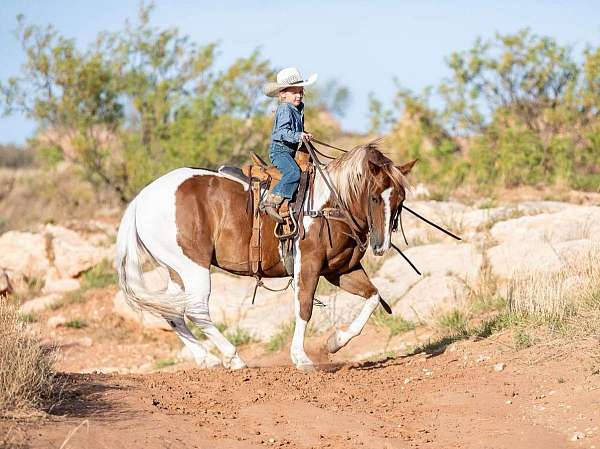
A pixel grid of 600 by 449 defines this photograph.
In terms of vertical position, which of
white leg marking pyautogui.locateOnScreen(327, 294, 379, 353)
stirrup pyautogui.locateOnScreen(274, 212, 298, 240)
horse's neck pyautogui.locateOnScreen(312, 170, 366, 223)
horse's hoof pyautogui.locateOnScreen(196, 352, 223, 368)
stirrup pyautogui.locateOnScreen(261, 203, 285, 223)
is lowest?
horse's hoof pyautogui.locateOnScreen(196, 352, 223, 368)

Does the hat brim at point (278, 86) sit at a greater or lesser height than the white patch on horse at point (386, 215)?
greater

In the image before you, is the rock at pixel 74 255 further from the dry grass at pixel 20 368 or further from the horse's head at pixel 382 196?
the dry grass at pixel 20 368

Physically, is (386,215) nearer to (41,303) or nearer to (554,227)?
(554,227)

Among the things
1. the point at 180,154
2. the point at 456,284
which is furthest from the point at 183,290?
the point at 180,154

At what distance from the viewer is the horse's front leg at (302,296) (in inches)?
358

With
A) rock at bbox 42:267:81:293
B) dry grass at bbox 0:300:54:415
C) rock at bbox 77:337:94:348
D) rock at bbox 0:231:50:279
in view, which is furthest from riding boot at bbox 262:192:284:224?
rock at bbox 0:231:50:279

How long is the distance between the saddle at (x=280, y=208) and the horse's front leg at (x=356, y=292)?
0.60m

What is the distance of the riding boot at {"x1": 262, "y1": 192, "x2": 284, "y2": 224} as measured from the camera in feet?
29.9

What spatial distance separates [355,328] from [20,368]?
3.74 meters

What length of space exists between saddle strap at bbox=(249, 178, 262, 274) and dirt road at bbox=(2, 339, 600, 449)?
3.73 feet

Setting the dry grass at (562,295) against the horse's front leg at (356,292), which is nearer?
the dry grass at (562,295)

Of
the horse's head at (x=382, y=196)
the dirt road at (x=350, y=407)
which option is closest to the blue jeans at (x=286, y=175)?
the horse's head at (x=382, y=196)

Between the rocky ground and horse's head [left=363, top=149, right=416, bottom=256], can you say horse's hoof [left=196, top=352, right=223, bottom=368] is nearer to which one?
the rocky ground

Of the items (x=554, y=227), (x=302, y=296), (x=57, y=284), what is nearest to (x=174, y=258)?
(x=302, y=296)
